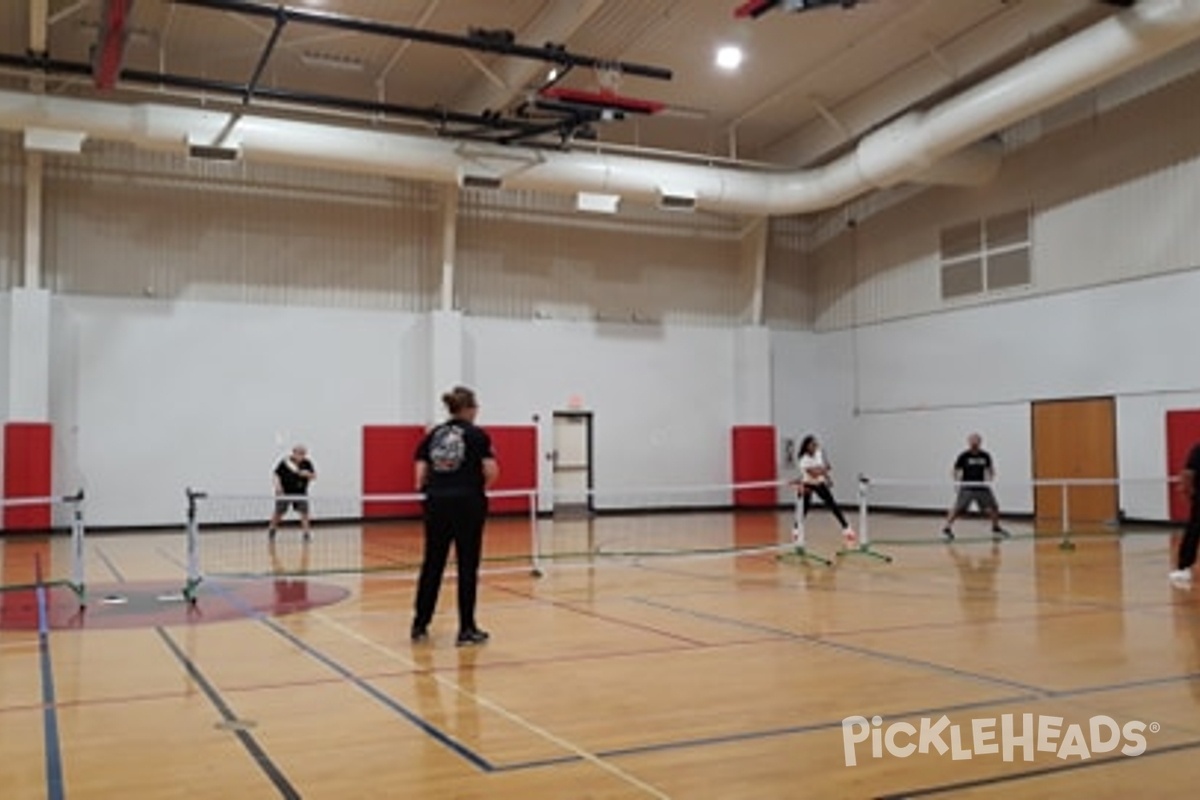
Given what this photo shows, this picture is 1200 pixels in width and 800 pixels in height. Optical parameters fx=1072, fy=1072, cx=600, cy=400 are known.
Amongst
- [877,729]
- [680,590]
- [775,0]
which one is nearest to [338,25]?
[775,0]

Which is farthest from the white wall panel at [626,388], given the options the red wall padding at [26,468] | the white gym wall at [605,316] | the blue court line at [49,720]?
the blue court line at [49,720]

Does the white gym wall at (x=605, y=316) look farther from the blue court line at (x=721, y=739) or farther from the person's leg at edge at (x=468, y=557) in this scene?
the blue court line at (x=721, y=739)

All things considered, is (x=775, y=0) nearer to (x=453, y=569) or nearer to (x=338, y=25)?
(x=338, y=25)

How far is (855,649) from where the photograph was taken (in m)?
7.07

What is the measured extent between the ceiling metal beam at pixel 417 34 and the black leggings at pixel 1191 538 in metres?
10.4

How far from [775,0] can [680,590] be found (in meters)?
7.27

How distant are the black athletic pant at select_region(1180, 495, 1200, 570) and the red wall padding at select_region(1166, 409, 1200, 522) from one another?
8.24 meters

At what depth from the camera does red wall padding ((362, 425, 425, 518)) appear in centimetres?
2239

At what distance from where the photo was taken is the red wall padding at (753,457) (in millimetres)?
25609

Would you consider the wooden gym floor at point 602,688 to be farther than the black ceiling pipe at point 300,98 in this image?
No

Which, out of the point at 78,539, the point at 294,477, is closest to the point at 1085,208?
the point at 294,477

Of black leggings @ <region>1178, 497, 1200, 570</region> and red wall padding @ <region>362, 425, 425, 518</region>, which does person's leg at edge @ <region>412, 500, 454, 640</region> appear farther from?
red wall padding @ <region>362, 425, 425, 518</region>

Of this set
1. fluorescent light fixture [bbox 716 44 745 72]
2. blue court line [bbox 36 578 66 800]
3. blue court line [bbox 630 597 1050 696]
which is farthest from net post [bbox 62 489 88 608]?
fluorescent light fixture [bbox 716 44 745 72]

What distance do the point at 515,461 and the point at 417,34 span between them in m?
10.6
